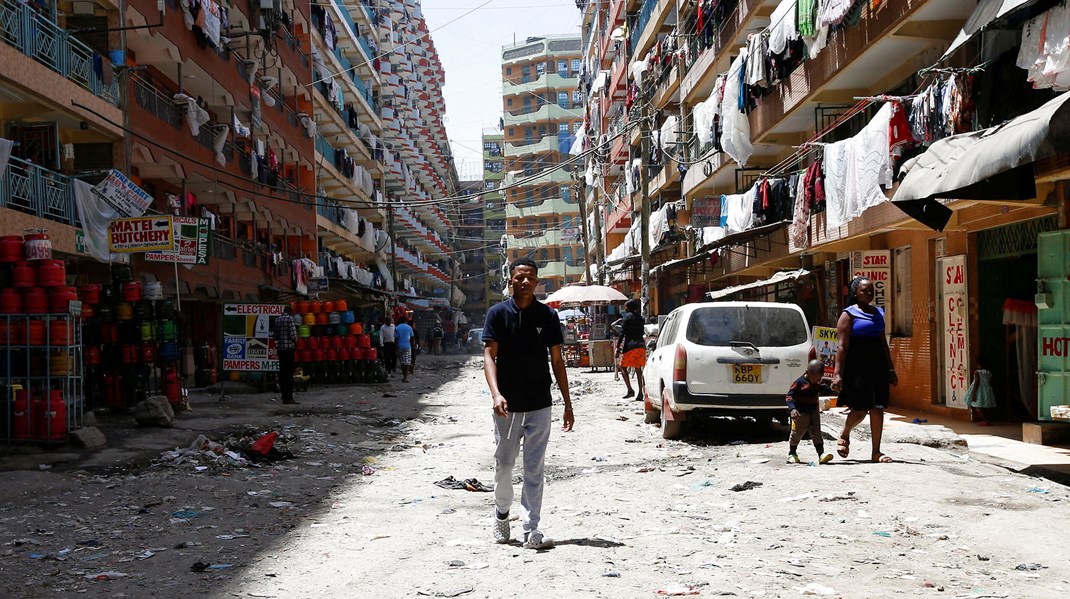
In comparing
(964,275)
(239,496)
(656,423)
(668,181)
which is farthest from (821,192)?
(668,181)

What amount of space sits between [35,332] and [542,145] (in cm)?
9151

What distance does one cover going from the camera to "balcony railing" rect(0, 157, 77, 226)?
1594cm

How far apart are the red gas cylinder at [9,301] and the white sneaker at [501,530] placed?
23.9 feet

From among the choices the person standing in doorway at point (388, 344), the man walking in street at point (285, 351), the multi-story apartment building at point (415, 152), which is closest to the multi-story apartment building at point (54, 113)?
the man walking in street at point (285, 351)

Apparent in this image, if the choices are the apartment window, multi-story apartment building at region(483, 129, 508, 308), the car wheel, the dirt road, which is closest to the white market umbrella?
the apartment window

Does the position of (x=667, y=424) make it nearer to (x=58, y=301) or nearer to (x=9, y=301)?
(x=58, y=301)

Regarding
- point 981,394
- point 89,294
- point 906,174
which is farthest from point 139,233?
point 981,394

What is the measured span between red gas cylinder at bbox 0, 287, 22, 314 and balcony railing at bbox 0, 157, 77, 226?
16.2 ft

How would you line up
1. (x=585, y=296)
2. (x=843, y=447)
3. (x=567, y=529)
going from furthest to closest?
(x=585, y=296) → (x=843, y=447) → (x=567, y=529)

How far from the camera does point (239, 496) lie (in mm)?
9227

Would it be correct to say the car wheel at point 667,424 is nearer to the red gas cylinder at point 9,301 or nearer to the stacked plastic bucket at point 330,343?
the red gas cylinder at point 9,301

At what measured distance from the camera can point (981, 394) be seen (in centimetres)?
1394

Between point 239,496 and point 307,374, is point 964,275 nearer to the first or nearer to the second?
point 239,496

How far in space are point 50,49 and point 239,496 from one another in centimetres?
1171
